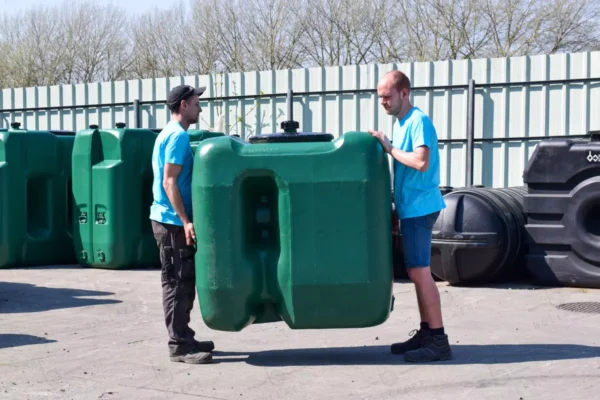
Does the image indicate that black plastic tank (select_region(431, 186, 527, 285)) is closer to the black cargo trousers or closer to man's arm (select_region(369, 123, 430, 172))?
man's arm (select_region(369, 123, 430, 172))

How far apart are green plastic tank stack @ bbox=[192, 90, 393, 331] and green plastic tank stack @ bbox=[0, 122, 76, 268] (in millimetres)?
6378

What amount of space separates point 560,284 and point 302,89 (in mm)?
8396

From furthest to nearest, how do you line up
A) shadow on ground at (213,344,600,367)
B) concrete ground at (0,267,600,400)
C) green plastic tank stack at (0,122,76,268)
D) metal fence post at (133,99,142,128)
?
metal fence post at (133,99,142,128) → green plastic tank stack at (0,122,76,268) → shadow on ground at (213,344,600,367) → concrete ground at (0,267,600,400)

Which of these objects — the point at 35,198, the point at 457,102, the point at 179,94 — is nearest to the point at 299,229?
the point at 179,94

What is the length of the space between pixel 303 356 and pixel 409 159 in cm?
137

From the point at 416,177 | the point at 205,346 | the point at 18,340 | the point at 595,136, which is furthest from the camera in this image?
the point at 595,136

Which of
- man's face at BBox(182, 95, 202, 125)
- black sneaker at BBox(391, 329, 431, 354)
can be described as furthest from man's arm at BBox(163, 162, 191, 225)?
black sneaker at BBox(391, 329, 431, 354)

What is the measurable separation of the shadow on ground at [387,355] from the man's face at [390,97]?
1.46 metres

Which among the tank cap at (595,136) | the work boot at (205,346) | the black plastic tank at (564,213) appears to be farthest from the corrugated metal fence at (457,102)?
the work boot at (205,346)

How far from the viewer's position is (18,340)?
653cm

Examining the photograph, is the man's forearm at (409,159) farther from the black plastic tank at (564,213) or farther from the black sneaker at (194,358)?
the black plastic tank at (564,213)

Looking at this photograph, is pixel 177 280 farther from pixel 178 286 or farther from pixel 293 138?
pixel 293 138

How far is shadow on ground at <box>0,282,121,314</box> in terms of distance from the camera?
26.6ft

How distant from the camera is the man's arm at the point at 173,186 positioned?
5535 millimetres
